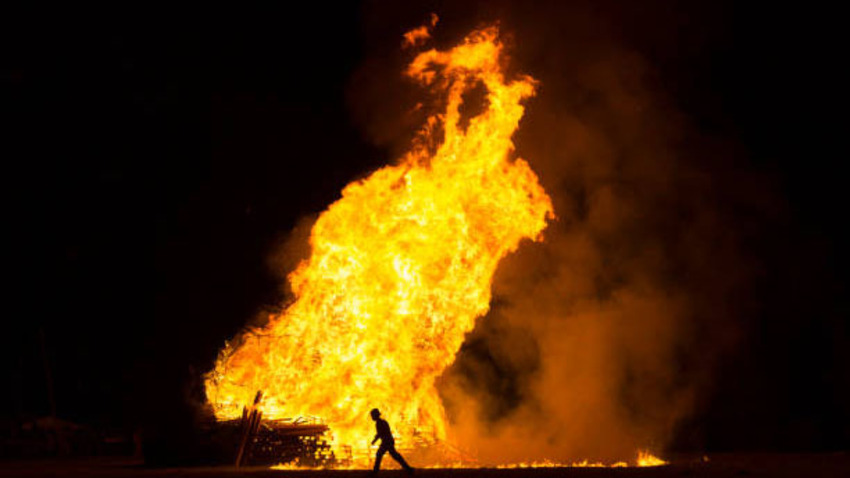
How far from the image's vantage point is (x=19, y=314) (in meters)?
29.0

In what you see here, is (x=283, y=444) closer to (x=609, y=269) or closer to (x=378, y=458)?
(x=378, y=458)

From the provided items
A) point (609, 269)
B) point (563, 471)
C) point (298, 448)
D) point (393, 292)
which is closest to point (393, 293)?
point (393, 292)

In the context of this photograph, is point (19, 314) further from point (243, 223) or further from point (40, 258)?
point (243, 223)

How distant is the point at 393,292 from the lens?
15.4 m

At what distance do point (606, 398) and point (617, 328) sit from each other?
1624 millimetres

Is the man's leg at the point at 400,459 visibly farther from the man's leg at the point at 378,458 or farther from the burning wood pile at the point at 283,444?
the burning wood pile at the point at 283,444

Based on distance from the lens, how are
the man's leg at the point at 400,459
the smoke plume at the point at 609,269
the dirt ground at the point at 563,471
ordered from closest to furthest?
1. the dirt ground at the point at 563,471
2. the man's leg at the point at 400,459
3. the smoke plume at the point at 609,269

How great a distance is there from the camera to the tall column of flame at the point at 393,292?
15281mm

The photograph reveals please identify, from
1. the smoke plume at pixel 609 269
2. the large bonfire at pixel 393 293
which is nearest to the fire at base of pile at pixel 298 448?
the large bonfire at pixel 393 293

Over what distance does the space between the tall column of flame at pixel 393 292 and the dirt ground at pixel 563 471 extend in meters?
1.39

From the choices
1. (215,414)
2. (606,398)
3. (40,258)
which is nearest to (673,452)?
(606,398)

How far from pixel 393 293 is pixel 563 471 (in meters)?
4.05

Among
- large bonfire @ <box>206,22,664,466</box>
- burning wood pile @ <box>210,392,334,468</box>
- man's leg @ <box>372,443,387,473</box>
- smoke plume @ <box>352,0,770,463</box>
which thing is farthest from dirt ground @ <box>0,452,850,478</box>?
smoke plume @ <box>352,0,770,463</box>

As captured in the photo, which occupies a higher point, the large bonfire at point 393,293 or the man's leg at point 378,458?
the large bonfire at point 393,293
